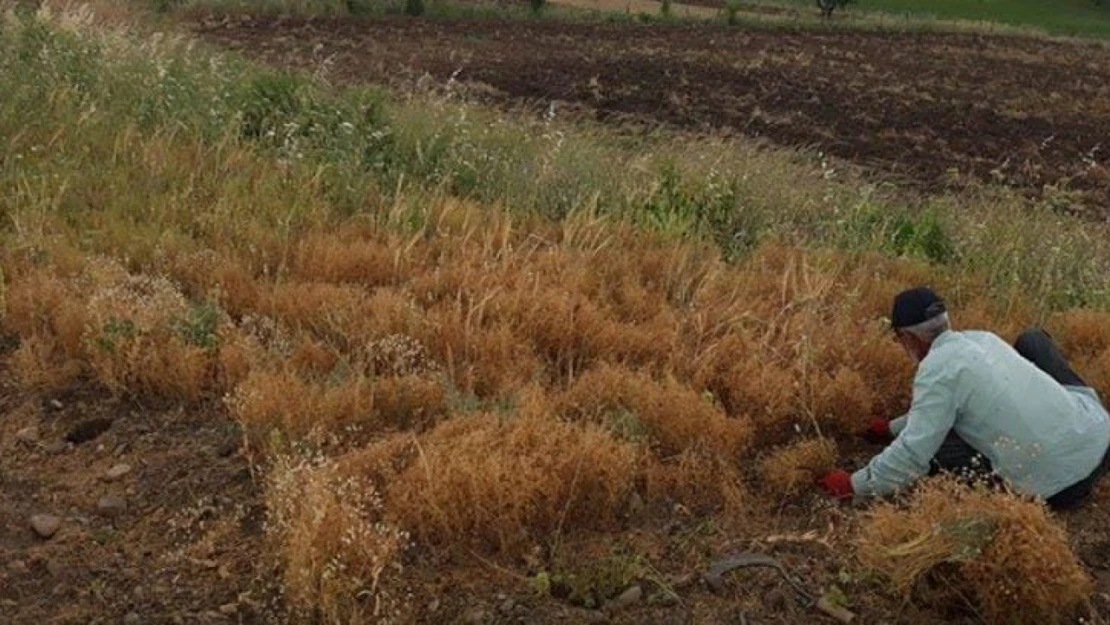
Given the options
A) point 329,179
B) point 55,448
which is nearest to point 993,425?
point 55,448

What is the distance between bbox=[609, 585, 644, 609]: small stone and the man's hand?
183cm

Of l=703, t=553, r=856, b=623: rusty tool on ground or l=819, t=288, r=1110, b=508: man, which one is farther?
l=819, t=288, r=1110, b=508: man

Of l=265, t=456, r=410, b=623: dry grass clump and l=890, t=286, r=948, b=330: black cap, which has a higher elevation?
l=890, t=286, r=948, b=330: black cap

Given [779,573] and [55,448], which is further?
[55,448]

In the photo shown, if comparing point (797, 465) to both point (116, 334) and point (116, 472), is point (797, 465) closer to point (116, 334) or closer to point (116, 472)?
point (116, 472)

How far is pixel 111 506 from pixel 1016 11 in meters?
61.1

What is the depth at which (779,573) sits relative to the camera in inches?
147

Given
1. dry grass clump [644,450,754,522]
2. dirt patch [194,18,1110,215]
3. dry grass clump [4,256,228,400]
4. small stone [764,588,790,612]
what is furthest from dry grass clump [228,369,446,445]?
dirt patch [194,18,1110,215]

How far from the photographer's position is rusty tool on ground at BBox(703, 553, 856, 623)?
3562 mm

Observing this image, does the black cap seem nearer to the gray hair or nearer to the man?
the gray hair

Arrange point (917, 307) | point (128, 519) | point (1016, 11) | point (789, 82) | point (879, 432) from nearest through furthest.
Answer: point (128, 519)
point (917, 307)
point (879, 432)
point (789, 82)
point (1016, 11)

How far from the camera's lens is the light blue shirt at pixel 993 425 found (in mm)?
4254

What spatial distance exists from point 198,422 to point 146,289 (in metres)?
1.07

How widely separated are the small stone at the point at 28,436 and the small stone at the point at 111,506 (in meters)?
0.60
